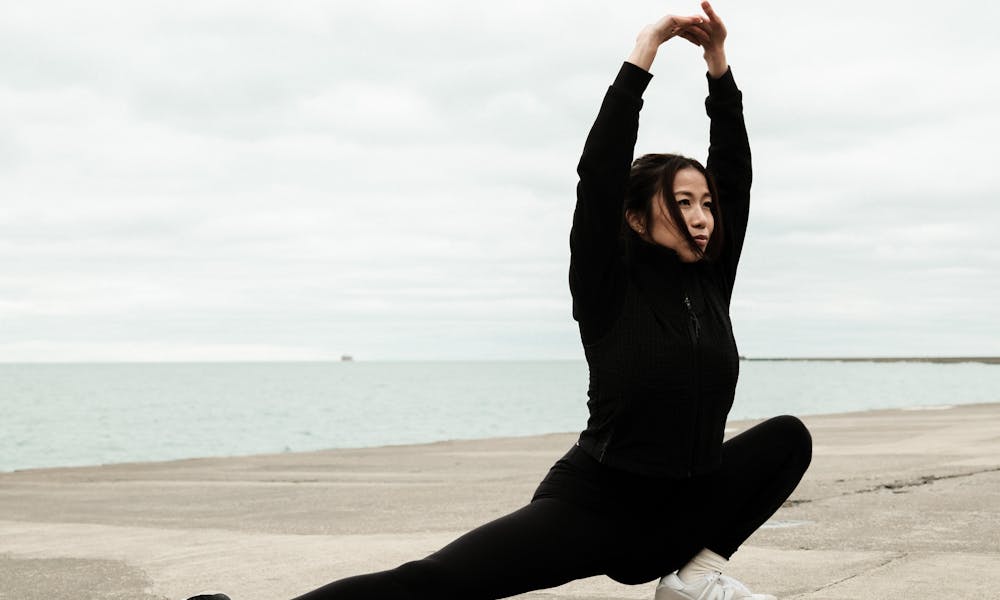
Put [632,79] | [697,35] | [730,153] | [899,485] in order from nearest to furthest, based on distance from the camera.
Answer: [632,79] < [697,35] < [730,153] < [899,485]

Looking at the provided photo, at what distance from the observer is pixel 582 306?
3.34 metres

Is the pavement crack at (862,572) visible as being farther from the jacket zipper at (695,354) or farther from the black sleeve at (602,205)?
the black sleeve at (602,205)

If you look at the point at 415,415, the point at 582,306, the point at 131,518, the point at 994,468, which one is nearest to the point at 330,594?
the point at 582,306

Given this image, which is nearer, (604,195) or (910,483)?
(604,195)

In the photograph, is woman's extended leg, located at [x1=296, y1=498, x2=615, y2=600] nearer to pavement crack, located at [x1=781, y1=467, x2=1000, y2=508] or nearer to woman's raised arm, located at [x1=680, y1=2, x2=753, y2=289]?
woman's raised arm, located at [x1=680, y1=2, x2=753, y2=289]

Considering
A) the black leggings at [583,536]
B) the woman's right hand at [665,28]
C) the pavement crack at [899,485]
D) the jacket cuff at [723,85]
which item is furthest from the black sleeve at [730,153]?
the pavement crack at [899,485]

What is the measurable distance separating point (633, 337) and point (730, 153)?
99cm

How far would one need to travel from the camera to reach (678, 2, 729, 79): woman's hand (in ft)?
12.5

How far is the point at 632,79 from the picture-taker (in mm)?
3428

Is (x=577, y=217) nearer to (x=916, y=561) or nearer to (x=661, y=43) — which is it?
(x=661, y=43)

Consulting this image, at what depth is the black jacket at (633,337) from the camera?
Result: 3.32 m

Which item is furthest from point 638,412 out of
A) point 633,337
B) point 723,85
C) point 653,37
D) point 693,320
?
point 723,85

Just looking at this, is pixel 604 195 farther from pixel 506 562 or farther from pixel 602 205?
→ pixel 506 562

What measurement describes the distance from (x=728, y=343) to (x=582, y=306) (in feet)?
1.59
